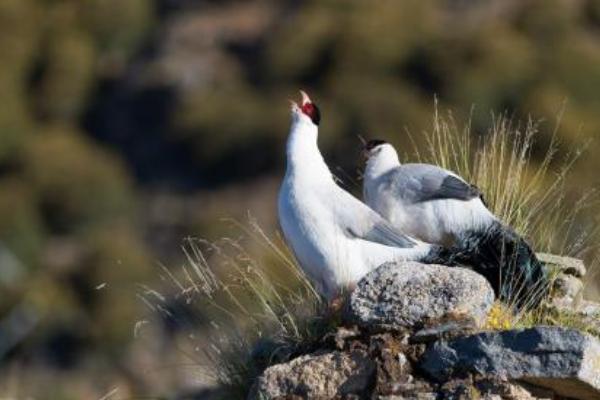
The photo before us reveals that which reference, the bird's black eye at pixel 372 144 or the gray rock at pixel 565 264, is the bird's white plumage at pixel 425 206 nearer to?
the bird's black eye at pixel 372 144

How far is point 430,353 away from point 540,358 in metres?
0.64

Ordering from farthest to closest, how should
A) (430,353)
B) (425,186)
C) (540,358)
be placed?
(425,186) → (430,353) → (540,358)

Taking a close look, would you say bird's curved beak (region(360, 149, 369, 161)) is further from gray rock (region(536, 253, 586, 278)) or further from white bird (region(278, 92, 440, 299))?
gray rock (region(536, 253, 586, 278))

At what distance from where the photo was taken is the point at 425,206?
12211 millimetres

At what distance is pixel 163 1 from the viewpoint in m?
67.3

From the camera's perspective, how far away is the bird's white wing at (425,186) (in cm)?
1218

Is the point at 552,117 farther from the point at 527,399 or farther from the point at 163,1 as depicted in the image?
the point at 163,1

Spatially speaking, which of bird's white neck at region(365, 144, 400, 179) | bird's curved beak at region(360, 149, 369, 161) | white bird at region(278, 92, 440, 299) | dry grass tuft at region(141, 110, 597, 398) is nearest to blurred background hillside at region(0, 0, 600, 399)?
dry grass tuft at region(141, 110, 597, 398)

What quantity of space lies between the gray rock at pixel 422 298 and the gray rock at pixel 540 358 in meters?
0.32

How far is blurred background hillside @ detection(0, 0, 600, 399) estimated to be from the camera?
52.2m

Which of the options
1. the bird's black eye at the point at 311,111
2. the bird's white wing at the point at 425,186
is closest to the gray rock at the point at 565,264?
the bird's white wing at the point at 425,186

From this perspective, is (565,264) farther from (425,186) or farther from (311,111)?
(311,111)

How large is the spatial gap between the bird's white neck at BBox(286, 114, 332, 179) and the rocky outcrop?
42.6 inches

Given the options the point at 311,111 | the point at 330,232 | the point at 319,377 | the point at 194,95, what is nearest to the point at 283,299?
the point at 330,232
